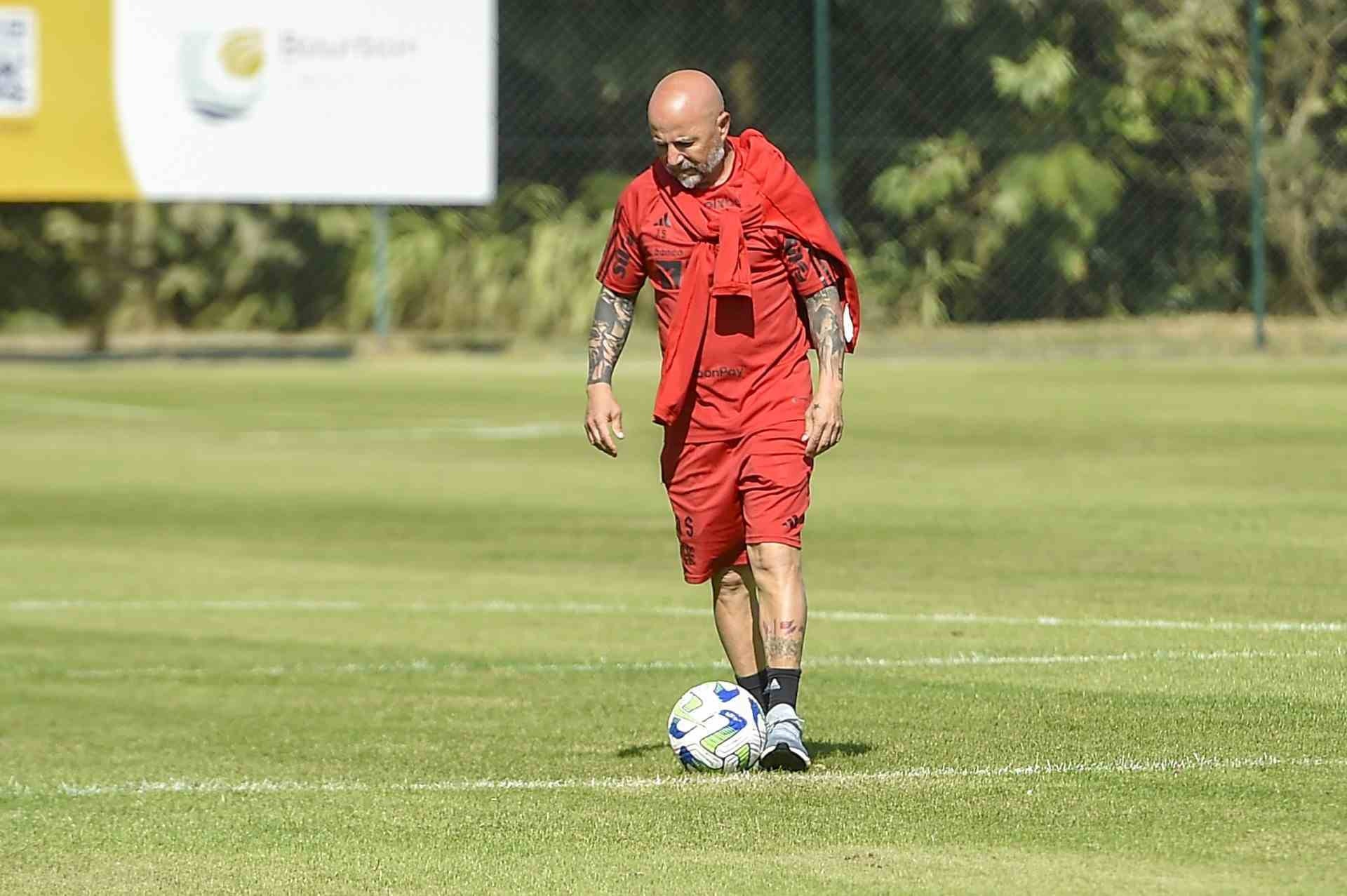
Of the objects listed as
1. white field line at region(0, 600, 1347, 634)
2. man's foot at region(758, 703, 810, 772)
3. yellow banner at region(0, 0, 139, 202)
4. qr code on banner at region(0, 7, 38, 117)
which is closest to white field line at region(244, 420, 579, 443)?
yellow banner at region(0, 0, 139, 202)

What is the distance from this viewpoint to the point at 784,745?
7.38m

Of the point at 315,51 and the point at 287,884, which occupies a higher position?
the point at 315,51

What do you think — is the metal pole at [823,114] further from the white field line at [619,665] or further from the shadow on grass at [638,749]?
the shadow on grass at [638,749]

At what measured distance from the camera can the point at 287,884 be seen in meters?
6.16

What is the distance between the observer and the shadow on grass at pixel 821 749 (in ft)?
25.5

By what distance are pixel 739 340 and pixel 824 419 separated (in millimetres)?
344

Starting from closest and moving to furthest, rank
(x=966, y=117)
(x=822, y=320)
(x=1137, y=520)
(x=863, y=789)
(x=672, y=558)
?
(x=863, y=789) → (x=822, y=320) → (x=672, y=558) → (x=1137, y=520) → (x=966, y=117)

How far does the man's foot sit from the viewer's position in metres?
7.38

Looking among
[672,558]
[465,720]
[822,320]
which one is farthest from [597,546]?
[822,320]

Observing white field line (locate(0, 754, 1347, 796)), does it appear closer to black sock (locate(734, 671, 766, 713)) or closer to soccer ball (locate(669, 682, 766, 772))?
soccer ball (locate(669, 682, 766, 772))

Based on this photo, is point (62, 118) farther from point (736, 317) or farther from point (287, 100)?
point (736, 317)

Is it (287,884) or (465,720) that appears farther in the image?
(465,720)

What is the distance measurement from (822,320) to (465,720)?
210cm

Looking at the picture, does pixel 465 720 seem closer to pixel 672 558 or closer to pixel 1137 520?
pixel 672 558
